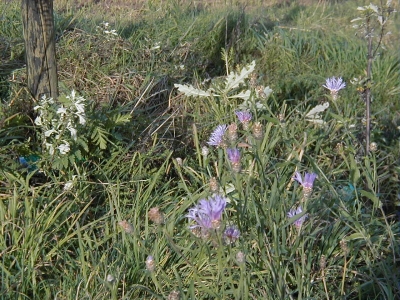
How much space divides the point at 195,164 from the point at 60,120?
669 mm

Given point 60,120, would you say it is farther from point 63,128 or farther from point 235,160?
point 235,160

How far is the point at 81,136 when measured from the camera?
8.94ft

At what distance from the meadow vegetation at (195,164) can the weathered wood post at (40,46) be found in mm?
95

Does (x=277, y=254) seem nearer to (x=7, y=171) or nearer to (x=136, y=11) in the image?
(x=7, y=171)

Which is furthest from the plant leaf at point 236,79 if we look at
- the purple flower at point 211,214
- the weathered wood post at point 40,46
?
the purple flower at point 211,214

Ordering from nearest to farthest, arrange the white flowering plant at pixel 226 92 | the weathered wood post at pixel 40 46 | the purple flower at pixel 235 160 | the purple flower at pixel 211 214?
the purple flower at pixel 211 214 → the purple flower at pixel 235 160 → the weathered wood post at pixel 40 46 → the white flowering plant at pixel 226 92

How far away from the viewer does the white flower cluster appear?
Result: 8.81 ft

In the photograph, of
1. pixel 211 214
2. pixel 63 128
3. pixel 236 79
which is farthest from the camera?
pixel 236 79

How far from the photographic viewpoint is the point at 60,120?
8.93 feet

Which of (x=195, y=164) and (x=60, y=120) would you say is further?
(x=195, y=164)

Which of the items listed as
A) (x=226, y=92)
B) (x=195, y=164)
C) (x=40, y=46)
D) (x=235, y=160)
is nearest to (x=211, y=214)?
(x=235, y=160)

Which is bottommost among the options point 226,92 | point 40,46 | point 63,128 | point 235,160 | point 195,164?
point 195,164

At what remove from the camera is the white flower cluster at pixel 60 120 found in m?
2.69

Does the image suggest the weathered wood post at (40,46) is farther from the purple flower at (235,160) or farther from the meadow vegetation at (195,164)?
the purple flower at (235,160)
